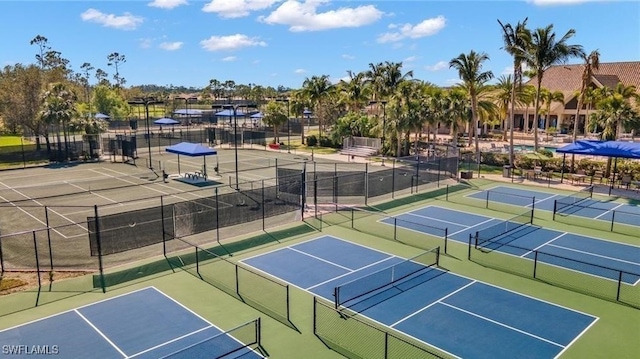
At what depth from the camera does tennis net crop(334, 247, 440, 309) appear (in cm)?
1631

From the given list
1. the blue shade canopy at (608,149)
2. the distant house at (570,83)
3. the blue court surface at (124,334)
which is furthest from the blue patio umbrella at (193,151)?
the distant house at (570,83)

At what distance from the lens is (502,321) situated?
14.8 m

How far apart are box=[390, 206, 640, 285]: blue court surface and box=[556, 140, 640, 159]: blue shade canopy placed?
12.3m

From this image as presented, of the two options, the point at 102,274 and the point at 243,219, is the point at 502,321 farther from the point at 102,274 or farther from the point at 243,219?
the point at 102,274

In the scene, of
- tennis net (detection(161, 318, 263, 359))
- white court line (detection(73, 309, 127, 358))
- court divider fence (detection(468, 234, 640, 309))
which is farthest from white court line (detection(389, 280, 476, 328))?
white court line (detection(73, 309, 127, 358))

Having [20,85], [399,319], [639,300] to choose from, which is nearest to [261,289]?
[399,319]

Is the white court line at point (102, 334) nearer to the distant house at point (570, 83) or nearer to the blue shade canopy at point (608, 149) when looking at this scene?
the blue shade canopy at point (608, 149)

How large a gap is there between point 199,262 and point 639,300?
16747 mm

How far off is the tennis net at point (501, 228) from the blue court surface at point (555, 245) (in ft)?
0.36

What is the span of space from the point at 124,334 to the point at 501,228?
18442 millimetres

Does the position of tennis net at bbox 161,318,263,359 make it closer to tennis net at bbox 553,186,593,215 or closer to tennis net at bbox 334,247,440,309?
tennis net at bbox 334,247,440,309

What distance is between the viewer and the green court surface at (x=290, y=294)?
44.4 ft

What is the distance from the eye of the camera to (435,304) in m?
15.9

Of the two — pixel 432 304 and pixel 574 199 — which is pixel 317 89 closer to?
pixel 574 199
